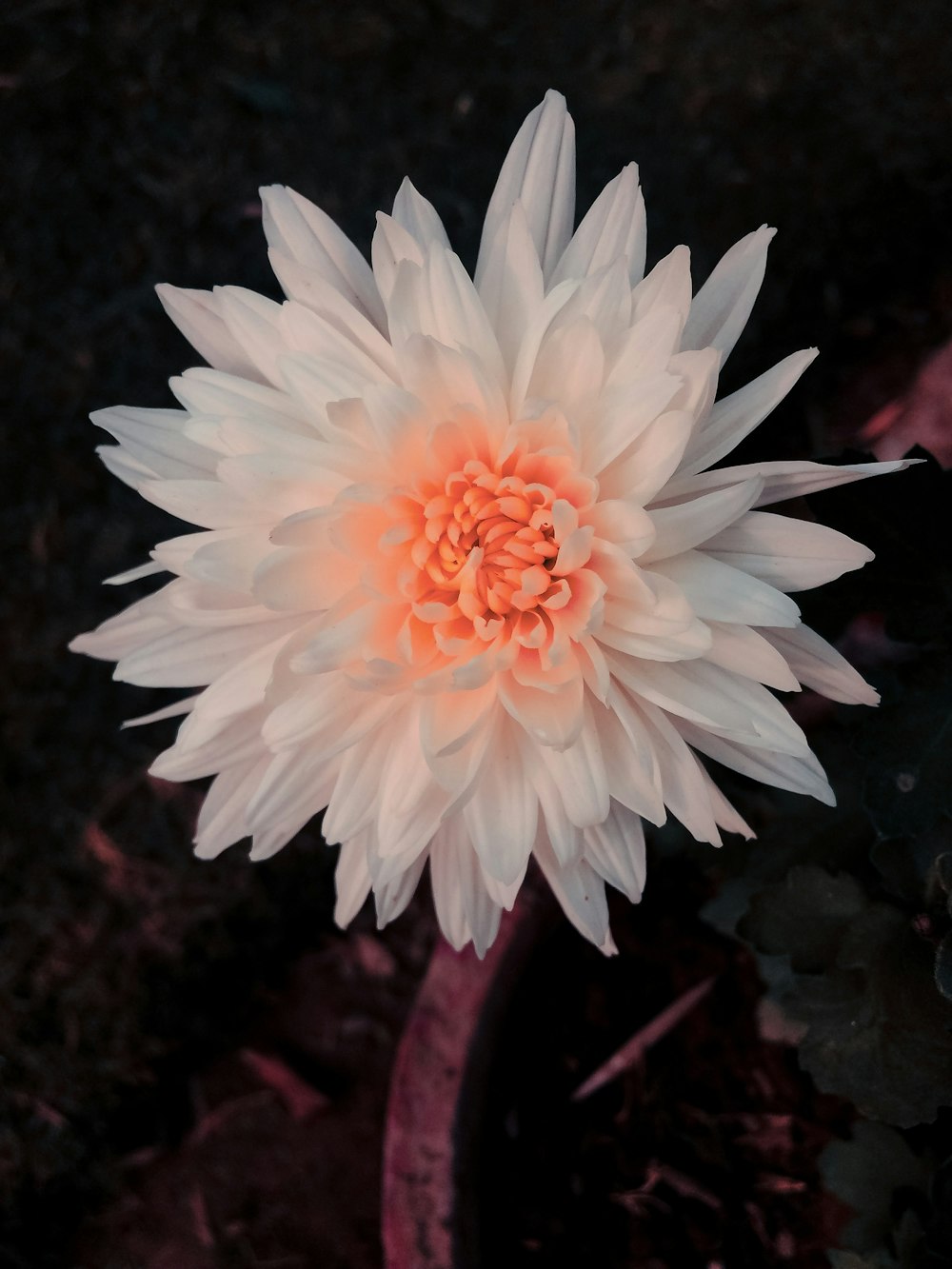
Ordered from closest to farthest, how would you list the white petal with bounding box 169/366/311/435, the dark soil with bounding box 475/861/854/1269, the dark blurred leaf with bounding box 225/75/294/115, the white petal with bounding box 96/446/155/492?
the white petal with bounding box 169/366/311/435 < the white petal with bounding box 96/446/155/492 < the dark soil with bounding box 475/861/854/1269 < the dark blurred leaf with bounding box 225/75/294/115

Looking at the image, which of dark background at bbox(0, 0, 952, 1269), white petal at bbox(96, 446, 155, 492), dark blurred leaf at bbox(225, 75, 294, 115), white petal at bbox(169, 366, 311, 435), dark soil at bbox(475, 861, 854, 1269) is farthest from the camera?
dark blurred leaf at bbox(225, 75, 294, 115)

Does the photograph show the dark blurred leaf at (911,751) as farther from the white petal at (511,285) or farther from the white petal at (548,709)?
the white petal at (511,285)

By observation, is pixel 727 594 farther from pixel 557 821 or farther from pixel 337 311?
pixel 337 311

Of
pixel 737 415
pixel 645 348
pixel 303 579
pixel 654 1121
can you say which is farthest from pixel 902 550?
pixel 654 1121

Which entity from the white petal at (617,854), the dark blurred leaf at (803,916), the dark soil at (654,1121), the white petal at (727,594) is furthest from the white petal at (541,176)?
the dark soil at (654,1121)

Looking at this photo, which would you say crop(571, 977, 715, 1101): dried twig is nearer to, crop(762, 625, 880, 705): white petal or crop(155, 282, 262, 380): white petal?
crop(762, 625, 880, 705): white petal

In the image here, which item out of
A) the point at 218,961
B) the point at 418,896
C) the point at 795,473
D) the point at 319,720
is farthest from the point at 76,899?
the point at 795,473

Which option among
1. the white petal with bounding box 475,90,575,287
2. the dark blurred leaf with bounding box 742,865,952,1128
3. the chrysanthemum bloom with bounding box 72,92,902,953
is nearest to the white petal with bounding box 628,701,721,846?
the chrysanthemum bloom with bounding box 72,92,902,953
